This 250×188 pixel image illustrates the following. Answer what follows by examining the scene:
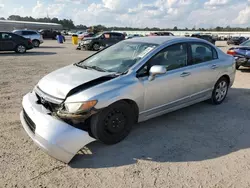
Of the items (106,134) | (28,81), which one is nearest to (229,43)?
(28,81)

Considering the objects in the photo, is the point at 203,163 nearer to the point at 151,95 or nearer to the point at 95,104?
the point at 151,95

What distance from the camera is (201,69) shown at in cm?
466

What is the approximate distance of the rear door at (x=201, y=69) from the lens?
4500mm

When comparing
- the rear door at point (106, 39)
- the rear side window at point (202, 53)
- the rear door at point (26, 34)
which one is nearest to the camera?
the rear side window at point (202, 53)

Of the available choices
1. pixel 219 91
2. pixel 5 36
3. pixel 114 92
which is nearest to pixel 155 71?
pixel 114 92

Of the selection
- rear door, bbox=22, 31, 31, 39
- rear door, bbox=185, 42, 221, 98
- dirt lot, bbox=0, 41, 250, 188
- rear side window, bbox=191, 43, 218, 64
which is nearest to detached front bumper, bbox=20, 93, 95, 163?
dirt lot, bbox=0, 41, 250, 188

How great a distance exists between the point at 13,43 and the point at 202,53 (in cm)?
1432

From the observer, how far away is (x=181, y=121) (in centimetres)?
447

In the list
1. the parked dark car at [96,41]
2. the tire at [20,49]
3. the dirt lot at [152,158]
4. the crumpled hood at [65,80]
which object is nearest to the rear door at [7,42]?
the tire at [20,49]

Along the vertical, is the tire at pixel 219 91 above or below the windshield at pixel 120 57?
below

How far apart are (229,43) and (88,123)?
37576 mm

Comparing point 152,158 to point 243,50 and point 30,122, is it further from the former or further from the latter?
point 243,50

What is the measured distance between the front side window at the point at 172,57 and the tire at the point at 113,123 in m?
0.91

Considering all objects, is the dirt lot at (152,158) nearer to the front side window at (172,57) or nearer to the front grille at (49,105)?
the front grille at (49,105)
